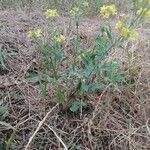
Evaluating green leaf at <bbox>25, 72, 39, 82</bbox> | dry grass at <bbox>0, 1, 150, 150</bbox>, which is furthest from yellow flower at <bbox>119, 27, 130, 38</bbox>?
green leaf at <bbox>25, 72, 39, 82</bbox>

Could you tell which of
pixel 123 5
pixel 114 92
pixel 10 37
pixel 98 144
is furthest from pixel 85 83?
pixel 123 5

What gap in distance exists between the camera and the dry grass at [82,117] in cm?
187

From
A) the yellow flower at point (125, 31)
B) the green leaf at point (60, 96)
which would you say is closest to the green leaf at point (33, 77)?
the green leaf at point (60, 96)

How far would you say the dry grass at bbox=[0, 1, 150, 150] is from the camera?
1.87 metres

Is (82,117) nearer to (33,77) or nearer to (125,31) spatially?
(33,77)

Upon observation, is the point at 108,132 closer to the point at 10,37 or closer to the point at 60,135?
the point at 60,135

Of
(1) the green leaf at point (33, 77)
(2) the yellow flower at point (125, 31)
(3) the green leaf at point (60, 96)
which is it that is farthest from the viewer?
(1) the green leaf at point (33, 77)

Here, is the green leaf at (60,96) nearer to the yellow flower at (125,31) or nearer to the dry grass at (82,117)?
the dry grass at (82,117)

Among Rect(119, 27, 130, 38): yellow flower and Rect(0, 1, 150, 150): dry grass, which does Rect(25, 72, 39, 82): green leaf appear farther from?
Rect(119, 27, 130, 38): yellow flower

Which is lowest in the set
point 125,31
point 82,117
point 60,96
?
point 82,117

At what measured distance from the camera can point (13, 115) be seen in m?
1.97

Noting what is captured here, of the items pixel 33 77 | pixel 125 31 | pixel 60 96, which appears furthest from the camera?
pixel 33 77

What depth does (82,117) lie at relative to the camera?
1.96 m

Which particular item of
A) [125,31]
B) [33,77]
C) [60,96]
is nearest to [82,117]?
[60,96]
